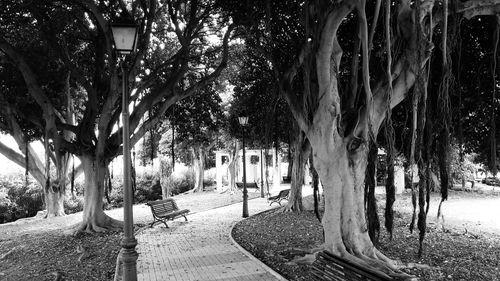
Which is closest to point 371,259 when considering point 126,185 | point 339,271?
point 339,271

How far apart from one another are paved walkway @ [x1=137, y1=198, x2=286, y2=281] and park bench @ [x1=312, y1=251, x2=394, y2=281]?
144 centimetres

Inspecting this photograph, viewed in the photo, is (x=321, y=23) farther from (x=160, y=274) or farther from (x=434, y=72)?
(x=160, y=274)

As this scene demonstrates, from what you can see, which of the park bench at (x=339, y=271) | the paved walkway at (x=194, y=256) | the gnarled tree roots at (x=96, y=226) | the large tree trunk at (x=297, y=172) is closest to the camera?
the park bench at (x=339, y=271)

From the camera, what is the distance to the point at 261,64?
12.9 meters

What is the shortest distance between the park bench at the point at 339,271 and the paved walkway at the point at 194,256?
1438 millimetres

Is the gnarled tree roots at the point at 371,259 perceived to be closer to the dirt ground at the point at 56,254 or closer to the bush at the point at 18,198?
the dirt ground at the point at 56,254

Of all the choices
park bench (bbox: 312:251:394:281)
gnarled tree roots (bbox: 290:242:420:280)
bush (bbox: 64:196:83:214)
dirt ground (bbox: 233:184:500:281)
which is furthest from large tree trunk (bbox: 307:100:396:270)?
bush (bbox: 64:196:83:214)

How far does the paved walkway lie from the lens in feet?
24.4

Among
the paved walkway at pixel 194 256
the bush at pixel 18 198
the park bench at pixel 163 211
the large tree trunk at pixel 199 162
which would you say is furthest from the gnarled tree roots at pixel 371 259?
the large tree trunk at pixel 199 162

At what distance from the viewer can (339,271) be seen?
17.1 feet

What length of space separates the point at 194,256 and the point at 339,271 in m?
4.72

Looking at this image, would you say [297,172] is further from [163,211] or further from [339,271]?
[339,271]

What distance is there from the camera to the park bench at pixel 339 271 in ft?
14.1

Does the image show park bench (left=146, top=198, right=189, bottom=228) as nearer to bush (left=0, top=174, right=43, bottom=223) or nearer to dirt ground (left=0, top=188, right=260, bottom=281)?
dirt ground (left=0, top=188, right=260, bottom=281)
